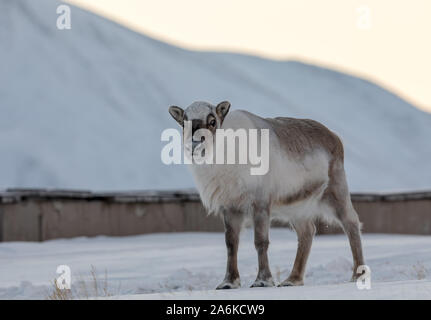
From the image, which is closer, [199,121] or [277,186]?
[199,121]

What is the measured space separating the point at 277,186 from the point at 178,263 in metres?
4.52

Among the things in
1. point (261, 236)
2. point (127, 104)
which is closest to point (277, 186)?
point (261, 236)

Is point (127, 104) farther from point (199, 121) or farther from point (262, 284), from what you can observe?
point (262, 284)

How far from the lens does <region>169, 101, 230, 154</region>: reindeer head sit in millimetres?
5699

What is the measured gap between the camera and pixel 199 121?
575cm

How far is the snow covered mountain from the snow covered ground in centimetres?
1208

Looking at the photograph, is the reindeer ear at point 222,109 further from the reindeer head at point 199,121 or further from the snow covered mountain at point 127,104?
the snow covered mountain at point 127,104

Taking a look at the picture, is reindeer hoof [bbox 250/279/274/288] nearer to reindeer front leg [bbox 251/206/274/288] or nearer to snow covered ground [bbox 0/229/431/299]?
reindeer front leg [bbox 251/206/274/288]

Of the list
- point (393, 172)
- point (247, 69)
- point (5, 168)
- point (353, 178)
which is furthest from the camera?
point (247, 69)

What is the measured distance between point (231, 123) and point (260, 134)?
263 millimetres

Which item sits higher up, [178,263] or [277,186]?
[277,186]
